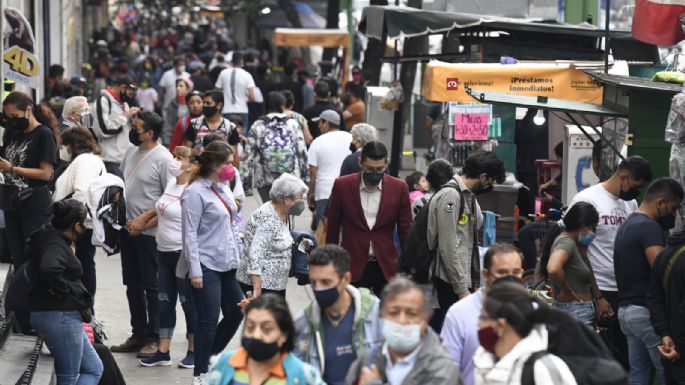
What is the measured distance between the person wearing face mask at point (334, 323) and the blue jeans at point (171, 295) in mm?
3644

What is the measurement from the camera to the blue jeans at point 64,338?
27.5 feet

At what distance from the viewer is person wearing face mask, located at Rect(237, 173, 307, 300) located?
30.1ft

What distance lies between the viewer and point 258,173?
48.0 feet

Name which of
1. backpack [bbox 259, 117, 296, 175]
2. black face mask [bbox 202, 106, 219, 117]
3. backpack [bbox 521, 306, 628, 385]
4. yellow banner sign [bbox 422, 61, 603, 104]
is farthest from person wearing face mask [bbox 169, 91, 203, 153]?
backpack [bbox 521, 306, 628, 385]

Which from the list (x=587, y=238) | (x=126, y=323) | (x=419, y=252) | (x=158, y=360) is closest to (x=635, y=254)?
(x=587, y=238)

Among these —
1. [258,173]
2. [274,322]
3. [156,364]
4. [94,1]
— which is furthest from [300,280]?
[94,1]

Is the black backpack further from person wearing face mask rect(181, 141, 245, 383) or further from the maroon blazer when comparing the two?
person wearing face mask rect(181, 141, 245, 383)

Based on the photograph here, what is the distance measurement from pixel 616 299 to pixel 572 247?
23.2 inches

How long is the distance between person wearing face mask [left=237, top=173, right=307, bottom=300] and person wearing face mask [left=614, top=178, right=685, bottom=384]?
2.09 m

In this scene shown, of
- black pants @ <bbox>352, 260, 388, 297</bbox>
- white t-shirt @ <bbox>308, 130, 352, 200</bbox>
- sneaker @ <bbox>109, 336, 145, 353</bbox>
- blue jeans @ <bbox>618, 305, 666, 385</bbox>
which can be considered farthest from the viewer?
white t-shirt @ <bbox>308, 130, 352, 200</bbox>

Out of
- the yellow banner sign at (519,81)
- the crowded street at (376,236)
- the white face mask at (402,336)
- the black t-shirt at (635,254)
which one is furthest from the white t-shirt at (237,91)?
the white face mask at (402,336)

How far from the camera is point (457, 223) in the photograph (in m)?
9.07

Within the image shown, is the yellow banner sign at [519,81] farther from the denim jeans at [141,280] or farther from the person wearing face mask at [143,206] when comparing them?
the denim jeans at [141,280]

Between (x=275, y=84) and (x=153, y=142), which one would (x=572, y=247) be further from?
(x=275, y=84)
